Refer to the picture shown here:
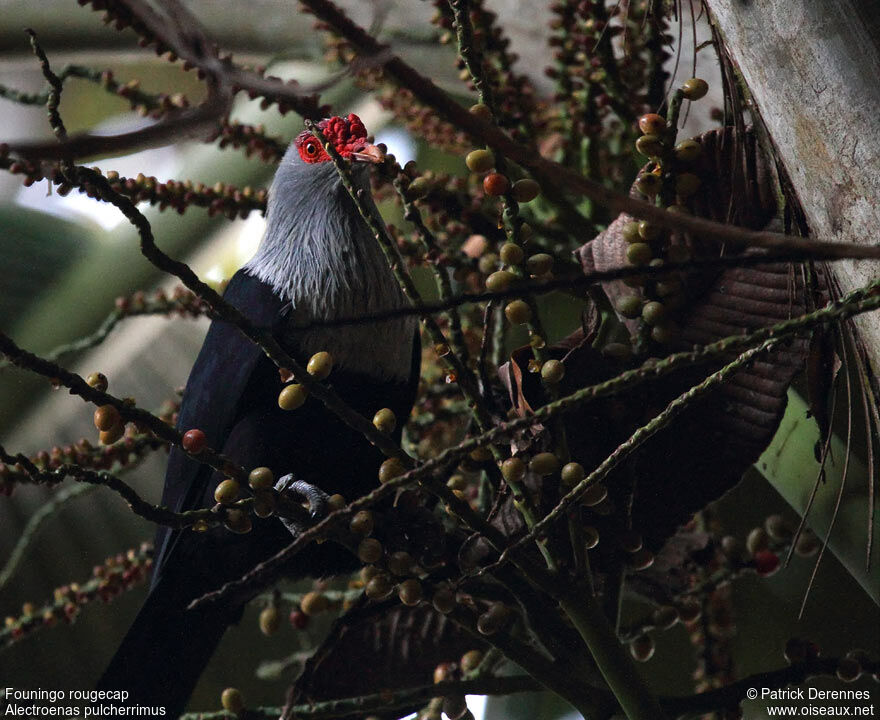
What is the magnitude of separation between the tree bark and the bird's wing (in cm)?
74

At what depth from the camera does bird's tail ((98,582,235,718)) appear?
4.21 ft

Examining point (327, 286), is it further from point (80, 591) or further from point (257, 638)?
point (257, 638)

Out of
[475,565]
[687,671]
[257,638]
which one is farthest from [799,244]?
[257,638]

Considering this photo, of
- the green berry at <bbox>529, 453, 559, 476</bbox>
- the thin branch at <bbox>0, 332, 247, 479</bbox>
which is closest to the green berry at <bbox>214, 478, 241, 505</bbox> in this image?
the thin branch at <bbox>0, 332, 247, 479</bbox>

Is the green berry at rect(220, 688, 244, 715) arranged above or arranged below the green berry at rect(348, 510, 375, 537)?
below

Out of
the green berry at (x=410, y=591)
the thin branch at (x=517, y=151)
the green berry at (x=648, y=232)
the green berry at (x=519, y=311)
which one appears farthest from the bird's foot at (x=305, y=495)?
the thin branch at (x=517, y=151)

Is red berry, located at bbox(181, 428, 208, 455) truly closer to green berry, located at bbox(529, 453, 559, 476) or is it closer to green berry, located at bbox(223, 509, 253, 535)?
green berry, located at bbox(223, 509, 253, 535)

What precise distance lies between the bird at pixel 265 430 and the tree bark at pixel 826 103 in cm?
60

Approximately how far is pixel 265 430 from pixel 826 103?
2.71ft

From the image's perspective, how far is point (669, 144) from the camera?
Result: 90 cm

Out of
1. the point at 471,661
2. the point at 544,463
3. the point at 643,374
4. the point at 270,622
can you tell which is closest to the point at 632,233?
the point at 544,463

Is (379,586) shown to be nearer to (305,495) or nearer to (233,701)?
(233,701)

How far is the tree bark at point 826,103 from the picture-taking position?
0.71 m

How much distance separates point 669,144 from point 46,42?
137 centimetres
